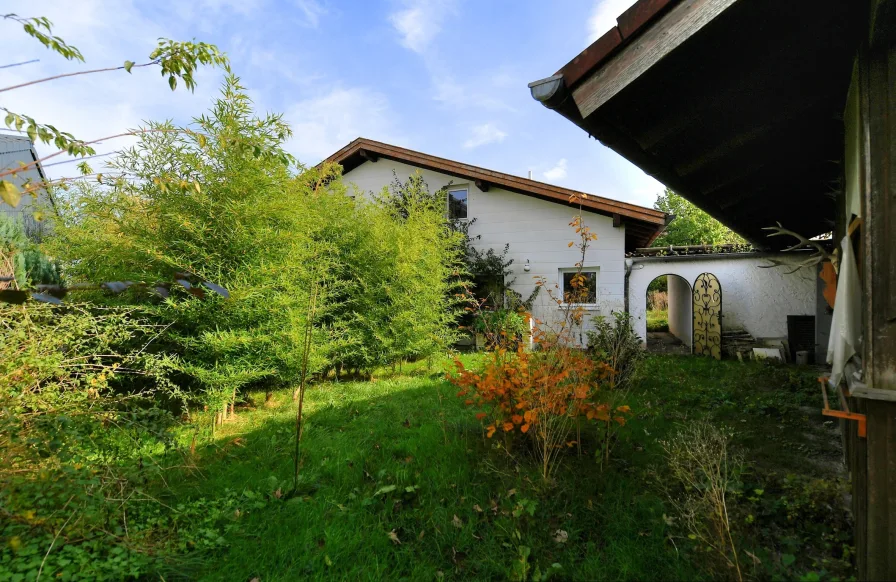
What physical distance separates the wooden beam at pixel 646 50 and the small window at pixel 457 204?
339 inches

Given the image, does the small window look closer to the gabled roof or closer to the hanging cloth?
the gabled roof

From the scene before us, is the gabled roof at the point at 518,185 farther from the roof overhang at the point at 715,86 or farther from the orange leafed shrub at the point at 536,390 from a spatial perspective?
the orange leafed shrub at the point at 536,390

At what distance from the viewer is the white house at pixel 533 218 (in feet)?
28.2

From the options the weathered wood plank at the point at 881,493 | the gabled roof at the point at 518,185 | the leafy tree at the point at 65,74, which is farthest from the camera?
the gabled roof at the point at 518,185

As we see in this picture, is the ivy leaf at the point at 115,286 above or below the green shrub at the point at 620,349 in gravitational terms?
above

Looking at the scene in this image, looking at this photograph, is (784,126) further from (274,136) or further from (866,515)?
(274,136)

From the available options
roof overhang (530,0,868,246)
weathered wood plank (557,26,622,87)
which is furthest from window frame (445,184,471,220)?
weathered wood plank (557,26,622,87)

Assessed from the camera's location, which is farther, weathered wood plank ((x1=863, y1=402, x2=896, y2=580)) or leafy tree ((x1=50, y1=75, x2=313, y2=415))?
leafy tree ((x1=50, y1=75, x2=313, y2=415))

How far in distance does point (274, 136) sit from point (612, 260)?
277 inches

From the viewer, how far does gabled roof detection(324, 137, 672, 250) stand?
8.19m

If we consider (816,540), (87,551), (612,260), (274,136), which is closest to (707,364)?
(612,260)

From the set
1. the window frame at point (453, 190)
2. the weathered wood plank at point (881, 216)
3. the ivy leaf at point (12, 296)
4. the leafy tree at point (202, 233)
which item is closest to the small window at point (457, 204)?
the window frame at point (453, 190)

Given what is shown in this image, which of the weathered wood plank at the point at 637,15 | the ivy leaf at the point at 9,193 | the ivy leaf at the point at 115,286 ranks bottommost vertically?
the ivy leaf at the point at 115,286

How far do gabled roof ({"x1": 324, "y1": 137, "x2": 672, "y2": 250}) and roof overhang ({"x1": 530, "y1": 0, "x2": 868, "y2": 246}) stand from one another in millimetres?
4024
